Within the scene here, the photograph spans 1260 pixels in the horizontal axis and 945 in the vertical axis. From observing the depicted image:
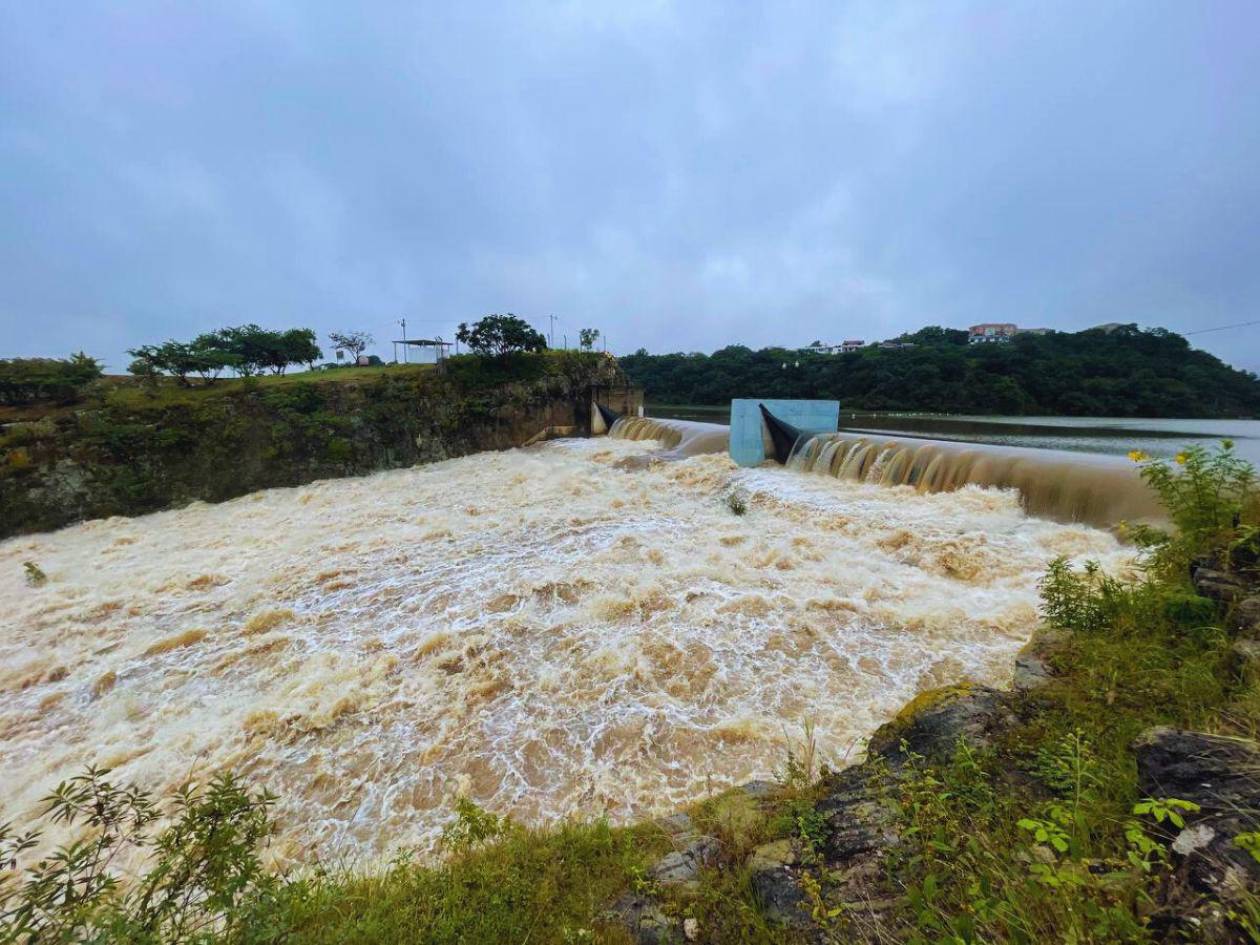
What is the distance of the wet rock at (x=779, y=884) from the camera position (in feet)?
6.26

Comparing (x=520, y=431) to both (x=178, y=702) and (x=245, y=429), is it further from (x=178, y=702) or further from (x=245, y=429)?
(x=178, y=702)

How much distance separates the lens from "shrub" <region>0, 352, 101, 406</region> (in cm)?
1449

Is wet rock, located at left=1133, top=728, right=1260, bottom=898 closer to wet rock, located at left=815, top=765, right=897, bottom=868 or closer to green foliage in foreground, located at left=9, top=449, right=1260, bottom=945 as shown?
green foliage in foreground, located at left=9, top=449, right=1260, bottom=945

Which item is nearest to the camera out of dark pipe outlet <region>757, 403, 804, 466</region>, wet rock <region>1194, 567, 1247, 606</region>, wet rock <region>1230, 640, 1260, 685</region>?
wet rock <region>1230, 640, 1260, 685</region>

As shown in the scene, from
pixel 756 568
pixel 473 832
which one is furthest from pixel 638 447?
pixel 473 832

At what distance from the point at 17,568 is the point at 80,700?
811cm

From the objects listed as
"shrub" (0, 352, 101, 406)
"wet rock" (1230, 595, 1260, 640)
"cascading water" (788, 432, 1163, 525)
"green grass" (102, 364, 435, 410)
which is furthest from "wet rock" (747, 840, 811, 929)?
"shrub" (0, 352, 101, 406)

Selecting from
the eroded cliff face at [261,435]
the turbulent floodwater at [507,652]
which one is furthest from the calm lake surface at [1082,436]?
the eroded cliff face at [261,435]

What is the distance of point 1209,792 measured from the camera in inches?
61.0

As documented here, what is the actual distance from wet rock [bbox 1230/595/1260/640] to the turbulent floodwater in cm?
187

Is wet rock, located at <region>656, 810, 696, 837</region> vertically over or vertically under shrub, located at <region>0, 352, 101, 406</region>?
under

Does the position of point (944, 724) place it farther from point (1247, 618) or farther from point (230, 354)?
point (230, 354)

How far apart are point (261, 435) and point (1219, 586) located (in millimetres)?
21094

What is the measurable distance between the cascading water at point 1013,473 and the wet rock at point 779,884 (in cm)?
708
